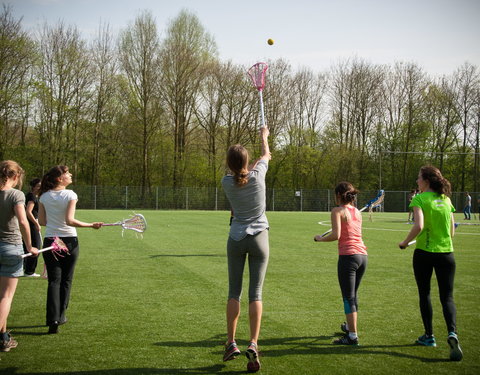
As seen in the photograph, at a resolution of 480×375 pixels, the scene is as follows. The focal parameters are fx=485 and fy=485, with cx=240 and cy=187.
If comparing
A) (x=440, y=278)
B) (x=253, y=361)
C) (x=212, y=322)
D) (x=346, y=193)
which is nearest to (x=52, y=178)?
(x=212, y=322)

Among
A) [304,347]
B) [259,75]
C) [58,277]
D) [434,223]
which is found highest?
[259,75]

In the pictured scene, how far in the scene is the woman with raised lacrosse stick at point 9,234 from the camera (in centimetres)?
534

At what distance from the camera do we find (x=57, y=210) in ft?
20.8

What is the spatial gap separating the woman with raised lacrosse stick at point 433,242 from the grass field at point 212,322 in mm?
483

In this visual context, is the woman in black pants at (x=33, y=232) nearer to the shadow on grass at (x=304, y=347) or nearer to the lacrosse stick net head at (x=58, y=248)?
the lacrosse stick net head at (x=58, y=248)

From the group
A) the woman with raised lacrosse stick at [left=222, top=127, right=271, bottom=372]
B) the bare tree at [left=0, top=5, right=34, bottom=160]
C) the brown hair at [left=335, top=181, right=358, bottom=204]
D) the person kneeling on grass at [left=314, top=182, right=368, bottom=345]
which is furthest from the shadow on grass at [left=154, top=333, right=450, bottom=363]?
the bare tree at [left=0, top=5, right=34, bottom=160]

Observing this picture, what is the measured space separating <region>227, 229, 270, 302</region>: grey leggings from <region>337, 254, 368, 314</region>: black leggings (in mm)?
1330

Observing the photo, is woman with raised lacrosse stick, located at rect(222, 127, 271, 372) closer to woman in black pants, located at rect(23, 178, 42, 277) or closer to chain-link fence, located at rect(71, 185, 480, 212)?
woman in black pants, located at rect(23, 178, 42, 277)

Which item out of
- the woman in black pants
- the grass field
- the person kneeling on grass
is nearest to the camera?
the grass field

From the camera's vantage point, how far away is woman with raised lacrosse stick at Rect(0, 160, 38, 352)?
5336mm

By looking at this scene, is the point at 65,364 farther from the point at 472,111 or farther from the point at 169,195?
the point at 472,111

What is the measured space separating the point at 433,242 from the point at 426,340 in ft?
4.05

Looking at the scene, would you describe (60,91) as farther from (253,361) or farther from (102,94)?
(253,361)

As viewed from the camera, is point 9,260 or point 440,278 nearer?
point 9,260
